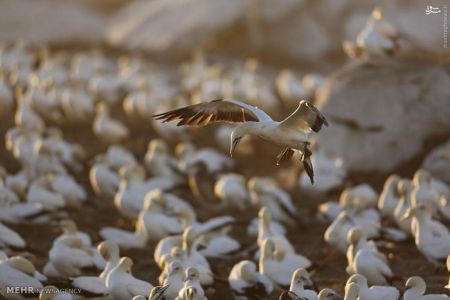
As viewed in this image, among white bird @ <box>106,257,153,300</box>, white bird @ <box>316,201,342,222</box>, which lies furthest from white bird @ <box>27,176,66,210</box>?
white bird @ <box>106,257,153,300</box>

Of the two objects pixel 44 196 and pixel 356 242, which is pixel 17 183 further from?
pixel 356 242

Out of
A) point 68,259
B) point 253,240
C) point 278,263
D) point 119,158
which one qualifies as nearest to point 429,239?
point 278,263

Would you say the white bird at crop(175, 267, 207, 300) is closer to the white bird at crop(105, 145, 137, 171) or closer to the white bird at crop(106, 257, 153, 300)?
the white bird at crop(106, 257, 153, 300)

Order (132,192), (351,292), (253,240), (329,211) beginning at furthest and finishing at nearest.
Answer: (132,192) → (329,211) → (253,240) → (351,292)

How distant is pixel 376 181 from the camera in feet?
52.8

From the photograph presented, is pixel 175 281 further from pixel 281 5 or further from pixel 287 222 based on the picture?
pixel 281 5

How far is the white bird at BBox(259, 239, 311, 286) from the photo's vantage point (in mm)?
11133

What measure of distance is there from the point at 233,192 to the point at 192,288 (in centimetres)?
545

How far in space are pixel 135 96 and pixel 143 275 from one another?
961 cm

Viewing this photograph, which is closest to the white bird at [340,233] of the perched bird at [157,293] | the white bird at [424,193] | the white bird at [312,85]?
the white bird at [424,193]

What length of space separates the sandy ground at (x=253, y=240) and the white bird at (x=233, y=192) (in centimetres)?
16

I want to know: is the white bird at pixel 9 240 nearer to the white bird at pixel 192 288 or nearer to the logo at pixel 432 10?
the white bird at pixel 192 288

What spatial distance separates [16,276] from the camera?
10.4 meters

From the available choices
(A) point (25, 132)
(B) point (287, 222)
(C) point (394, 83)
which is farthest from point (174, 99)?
(B) point (287, 222)
